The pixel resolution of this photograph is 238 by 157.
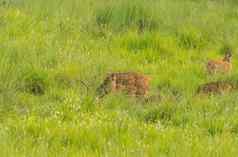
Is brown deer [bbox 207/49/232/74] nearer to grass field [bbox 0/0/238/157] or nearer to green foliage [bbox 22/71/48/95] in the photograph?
grass field [bbox 0/0/238/157]

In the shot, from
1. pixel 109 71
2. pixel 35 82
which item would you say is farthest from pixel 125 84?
pixel 35 82

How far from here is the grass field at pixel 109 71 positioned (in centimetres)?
598

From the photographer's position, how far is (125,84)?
25.5 ft

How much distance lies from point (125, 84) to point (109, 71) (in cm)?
80

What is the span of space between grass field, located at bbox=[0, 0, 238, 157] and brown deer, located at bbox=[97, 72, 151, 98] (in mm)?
147

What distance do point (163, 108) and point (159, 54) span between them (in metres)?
2.90

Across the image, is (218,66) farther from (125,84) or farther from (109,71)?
(125,84)

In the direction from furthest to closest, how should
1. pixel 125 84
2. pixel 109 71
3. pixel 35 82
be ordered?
pixel 109 71, pixel 35 82, pixel 125 84

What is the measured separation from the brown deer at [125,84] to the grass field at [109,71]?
5.8 inches

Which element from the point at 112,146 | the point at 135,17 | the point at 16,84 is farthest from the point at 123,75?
the point at 135,17

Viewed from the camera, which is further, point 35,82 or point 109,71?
point 109,71

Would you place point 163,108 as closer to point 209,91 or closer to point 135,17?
point 209,91

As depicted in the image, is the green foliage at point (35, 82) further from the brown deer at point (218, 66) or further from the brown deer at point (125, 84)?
the brown deer at point (218, 66)

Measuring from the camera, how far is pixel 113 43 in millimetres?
9898
